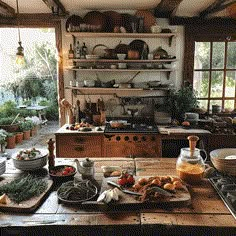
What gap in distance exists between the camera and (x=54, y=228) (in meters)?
1.42

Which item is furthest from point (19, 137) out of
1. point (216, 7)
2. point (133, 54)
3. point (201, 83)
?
point (216, 7)

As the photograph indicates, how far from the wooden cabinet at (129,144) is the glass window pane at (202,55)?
4.93 ft

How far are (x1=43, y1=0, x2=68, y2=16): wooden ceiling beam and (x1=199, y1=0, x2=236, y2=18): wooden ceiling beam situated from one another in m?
1.99

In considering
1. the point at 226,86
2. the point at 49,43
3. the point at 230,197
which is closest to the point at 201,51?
the point at 226,86

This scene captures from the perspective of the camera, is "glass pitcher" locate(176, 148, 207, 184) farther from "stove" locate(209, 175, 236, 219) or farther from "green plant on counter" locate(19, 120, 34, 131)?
"green plant on counter" locate(19, 120, 34, 131)

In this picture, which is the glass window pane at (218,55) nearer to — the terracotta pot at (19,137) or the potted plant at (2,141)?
the potted plant at (2,141)

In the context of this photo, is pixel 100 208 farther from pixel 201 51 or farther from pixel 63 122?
pixel 201 51

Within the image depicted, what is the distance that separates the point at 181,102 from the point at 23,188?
289 cm

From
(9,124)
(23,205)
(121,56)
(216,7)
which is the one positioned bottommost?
(9,124)

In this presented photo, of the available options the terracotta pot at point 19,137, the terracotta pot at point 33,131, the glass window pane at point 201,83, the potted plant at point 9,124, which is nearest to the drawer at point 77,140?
the glass window pane at point 201,83

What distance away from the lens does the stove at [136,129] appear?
12.1ft

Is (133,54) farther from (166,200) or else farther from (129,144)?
(166,200)

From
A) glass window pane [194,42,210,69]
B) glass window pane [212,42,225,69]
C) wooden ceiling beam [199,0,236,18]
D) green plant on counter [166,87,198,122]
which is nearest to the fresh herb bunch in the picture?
green plant on counter [166,87,198,122]

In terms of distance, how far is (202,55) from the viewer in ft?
14.3
